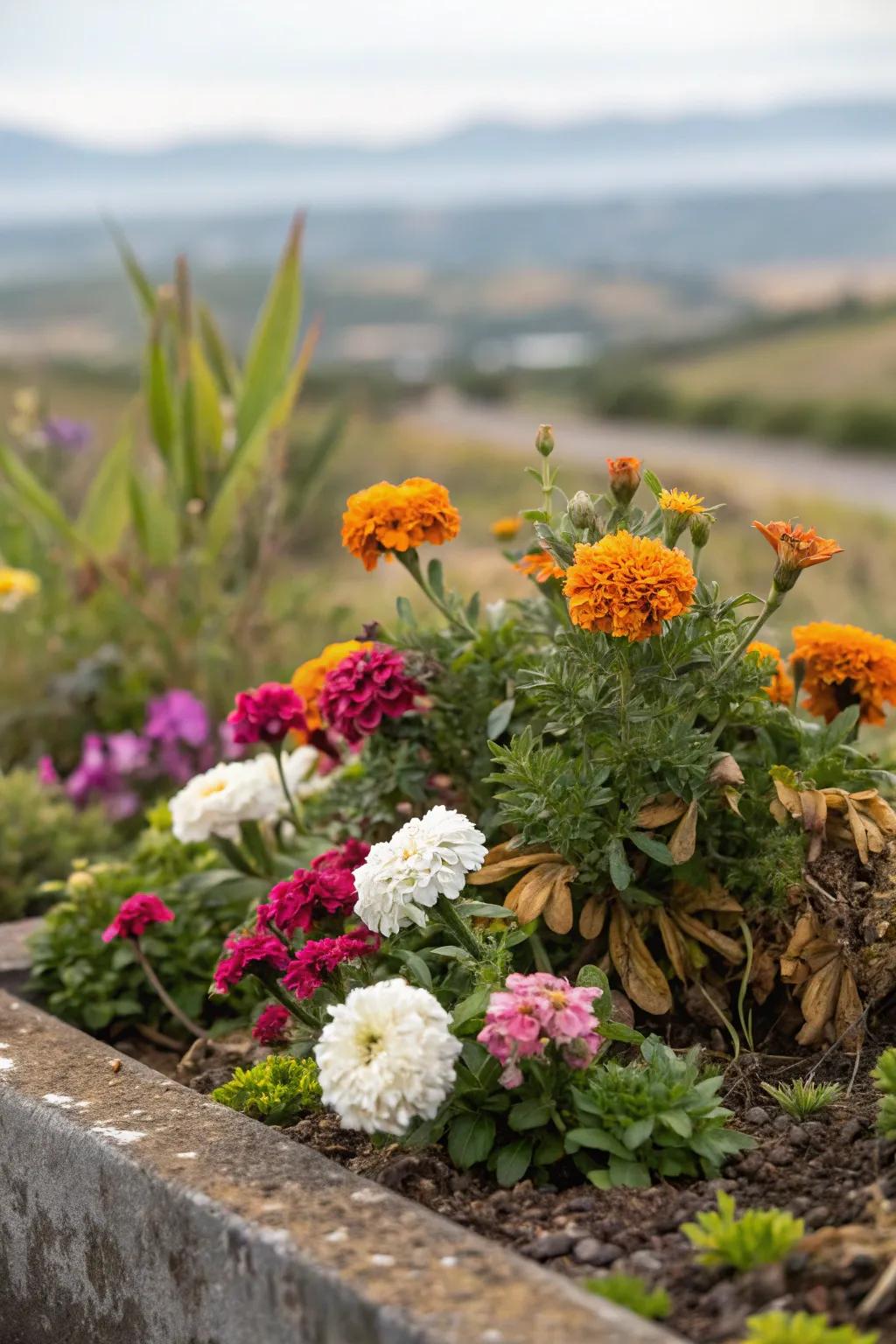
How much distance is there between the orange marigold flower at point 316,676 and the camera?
2844mm

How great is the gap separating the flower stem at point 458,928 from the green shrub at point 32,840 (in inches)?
70.3

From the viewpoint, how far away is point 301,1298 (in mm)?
1681

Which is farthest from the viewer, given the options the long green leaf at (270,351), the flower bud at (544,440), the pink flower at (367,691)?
the long green leaf at (270,351)

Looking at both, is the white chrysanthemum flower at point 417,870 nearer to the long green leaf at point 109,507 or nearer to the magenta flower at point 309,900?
the magenta flower at point 309,900

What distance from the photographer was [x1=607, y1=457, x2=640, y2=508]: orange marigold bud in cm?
231

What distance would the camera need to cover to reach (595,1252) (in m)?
1.78

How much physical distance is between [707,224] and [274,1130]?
15113cm

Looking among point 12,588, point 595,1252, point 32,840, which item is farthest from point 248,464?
point 595,1252

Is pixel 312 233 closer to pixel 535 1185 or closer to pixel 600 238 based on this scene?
pixel 600 238

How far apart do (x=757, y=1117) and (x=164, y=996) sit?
120 centimetres

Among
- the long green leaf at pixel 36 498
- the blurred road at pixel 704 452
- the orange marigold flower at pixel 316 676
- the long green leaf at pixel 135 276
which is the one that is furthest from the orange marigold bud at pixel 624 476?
the blurred road at pixel 704 452

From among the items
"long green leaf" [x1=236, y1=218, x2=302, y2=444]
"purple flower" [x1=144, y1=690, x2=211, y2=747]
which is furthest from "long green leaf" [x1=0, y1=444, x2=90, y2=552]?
"purple flower" [x1=144, y1=690, x2=211, y2=747]

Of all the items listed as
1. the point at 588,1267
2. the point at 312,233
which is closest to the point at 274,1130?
the point at 588,1267

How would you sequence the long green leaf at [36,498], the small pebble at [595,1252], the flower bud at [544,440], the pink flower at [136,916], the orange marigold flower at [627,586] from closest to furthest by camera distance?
the small pebble at [595,1252] → the orange marigold flower at [627,586] → the flower bud at [544,440] → the pink flower at [136,916] → the long green leaf at [36,498]
